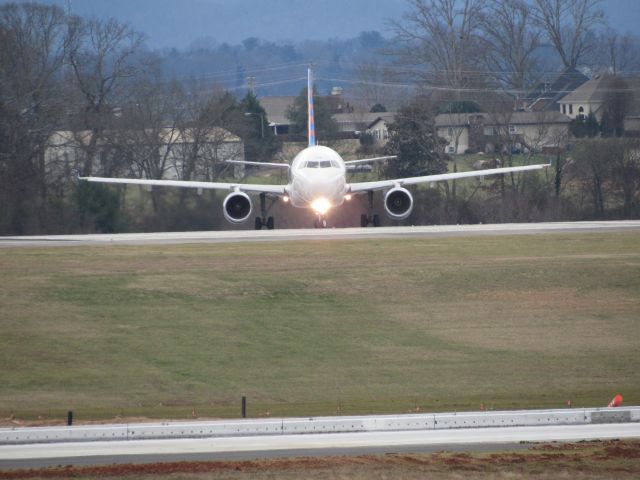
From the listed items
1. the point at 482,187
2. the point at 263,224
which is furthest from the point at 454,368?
the point at 482,187

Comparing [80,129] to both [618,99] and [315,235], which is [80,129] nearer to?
[315,235]

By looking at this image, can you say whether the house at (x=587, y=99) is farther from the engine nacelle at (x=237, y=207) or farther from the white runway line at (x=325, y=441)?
the white runway line at (x=325, y=441)

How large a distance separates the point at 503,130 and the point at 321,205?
38272 millimetres

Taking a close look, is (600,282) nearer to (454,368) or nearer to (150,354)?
(454,368)

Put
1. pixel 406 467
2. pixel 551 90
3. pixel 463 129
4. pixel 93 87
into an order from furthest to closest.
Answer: pixel 551 90
pixel 463 129
pixel 93 87
pixel 406 467

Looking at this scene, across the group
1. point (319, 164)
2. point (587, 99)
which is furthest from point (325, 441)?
point (587, 99)

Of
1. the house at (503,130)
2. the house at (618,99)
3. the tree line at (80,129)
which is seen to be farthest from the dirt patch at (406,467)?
the house at (618,99)

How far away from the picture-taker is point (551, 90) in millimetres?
114438

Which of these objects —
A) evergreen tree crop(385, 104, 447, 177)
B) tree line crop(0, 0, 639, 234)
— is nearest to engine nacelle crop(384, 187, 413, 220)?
tree line crop(0, 0, 639, 234)

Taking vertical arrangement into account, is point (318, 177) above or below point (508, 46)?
below

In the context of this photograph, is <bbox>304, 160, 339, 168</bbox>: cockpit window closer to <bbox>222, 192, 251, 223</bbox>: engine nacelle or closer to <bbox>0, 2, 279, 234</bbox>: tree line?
<bbox>222, 192, 251, 223</bbox>: engine nacelle

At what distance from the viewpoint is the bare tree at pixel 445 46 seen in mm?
102250

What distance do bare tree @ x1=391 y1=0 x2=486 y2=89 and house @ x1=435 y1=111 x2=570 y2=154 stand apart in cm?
885

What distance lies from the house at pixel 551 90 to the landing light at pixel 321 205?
59427 millimetres
